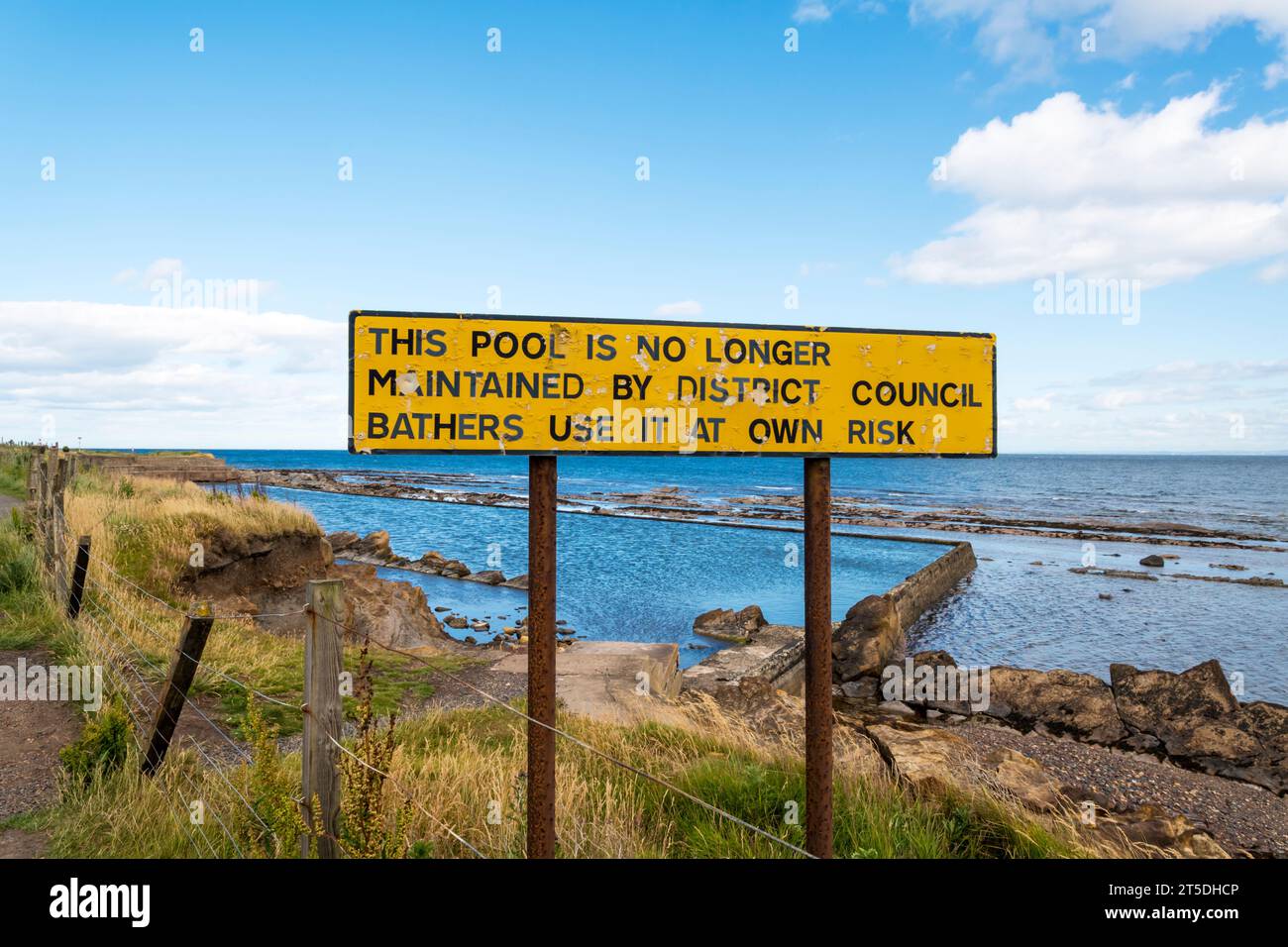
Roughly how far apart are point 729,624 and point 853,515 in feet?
105

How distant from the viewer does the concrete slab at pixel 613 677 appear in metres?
9.34

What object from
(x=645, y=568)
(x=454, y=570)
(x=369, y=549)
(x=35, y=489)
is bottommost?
(x=645, y=568)

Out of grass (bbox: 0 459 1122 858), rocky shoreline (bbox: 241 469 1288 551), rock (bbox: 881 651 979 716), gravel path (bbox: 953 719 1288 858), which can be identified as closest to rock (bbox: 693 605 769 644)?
rock (bbox: 881 651 979 716)

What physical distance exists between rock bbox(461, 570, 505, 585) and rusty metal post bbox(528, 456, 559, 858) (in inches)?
957

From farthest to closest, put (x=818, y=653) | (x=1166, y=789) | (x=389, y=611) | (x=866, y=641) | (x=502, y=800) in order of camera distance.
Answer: (x=866, y=641), (x=389, y=611), (x=1166, y=789), (x=502, y=800), (x=818, y=653)

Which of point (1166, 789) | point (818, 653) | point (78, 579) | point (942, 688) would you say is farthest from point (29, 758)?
point (942, 688)

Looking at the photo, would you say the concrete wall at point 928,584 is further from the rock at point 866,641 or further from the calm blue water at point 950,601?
the rock at point 866,641

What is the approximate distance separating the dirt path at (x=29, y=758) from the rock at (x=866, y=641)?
13.0 metres

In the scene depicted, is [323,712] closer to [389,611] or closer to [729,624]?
[389,611]

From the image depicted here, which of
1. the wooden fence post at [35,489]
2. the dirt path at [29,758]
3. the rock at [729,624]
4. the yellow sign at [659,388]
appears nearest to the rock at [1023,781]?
the yellow sign at [659,388]

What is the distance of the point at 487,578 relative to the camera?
27.2 m

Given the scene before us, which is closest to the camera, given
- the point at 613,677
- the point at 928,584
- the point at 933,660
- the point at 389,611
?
the point at 613,677

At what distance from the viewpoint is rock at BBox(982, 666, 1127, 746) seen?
39.0 ft
